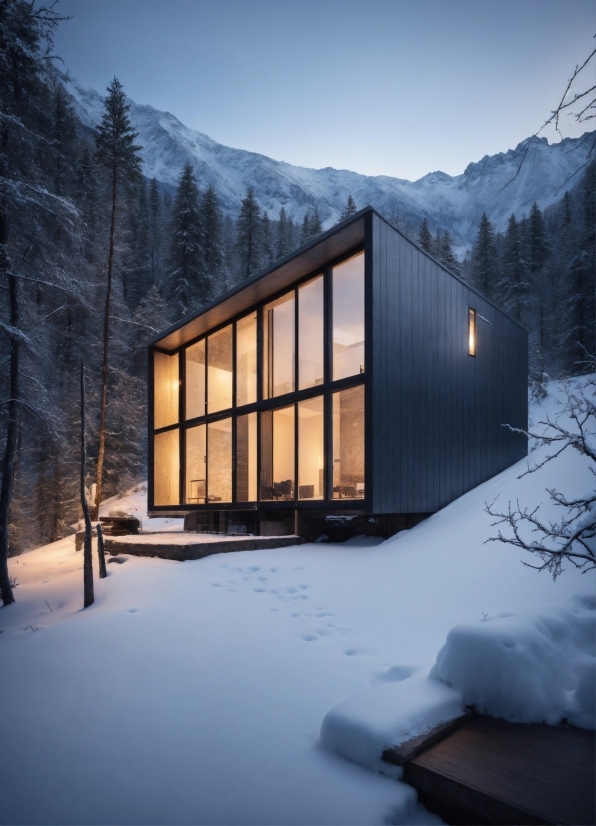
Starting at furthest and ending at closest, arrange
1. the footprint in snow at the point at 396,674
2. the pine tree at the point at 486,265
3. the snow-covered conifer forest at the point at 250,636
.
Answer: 1. the pine tree at the point at 486,265
2. the footprint in snow at the point at 396,674
3. the snow-covered conifer forest at the point at 250,636

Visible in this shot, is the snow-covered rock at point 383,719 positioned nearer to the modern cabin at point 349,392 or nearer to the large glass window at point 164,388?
the modern cabin at point 349,392

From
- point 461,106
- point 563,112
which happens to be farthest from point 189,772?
point 461,106

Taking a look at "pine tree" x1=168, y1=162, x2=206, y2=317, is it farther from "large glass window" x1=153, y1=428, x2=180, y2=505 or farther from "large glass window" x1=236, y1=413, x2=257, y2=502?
"large glass window" x1=236, y1=413, x2=257, y2=502

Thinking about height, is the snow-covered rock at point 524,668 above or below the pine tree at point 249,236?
below

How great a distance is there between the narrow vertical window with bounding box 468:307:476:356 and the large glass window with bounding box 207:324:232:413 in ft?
17.0

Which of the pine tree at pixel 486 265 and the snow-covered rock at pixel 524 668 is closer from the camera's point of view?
the snow-covered rock at pixel 524 668

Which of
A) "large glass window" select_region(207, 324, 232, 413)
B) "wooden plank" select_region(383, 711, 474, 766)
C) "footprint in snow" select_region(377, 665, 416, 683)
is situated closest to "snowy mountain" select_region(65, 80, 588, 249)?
"large glass window" select_region(207, 324, 232, 413)

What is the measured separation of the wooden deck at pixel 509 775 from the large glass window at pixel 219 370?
9276 millimetres

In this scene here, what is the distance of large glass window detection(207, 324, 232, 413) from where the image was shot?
1122 cm

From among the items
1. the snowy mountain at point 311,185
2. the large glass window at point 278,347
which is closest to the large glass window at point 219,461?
the large glass window at point 278,347

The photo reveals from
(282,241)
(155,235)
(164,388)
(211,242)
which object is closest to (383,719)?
(164,388)

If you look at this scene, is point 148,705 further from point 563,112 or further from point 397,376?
point 397,376

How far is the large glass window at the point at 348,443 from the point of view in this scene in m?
8.22

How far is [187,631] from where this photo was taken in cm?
396
